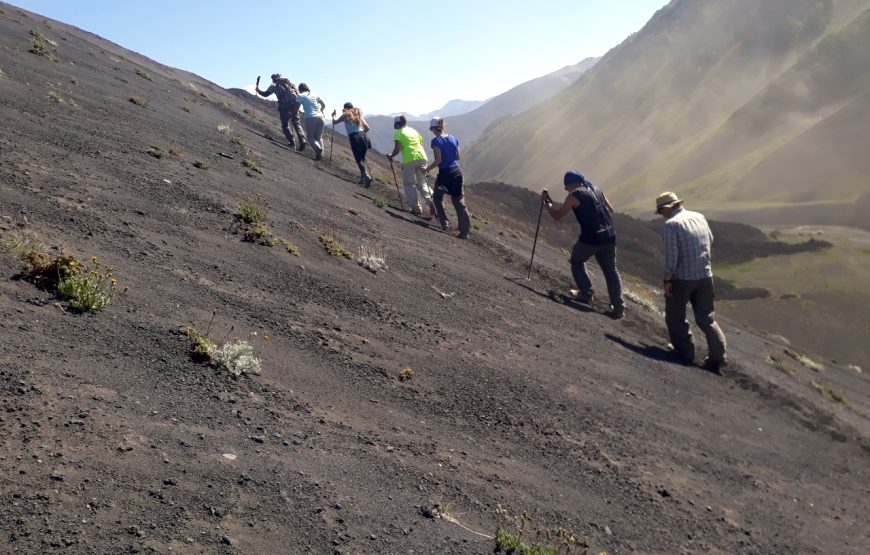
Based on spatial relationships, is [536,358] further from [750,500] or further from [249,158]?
[249,158]

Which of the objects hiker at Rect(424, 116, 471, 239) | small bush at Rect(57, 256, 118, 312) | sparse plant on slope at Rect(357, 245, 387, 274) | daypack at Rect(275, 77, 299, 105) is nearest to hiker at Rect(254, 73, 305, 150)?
daypack at Rect(275, 77, 299, 105)

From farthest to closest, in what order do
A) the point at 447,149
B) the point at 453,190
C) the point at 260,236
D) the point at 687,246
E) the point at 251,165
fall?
the point at 453,190, the point at 251,165, the point at 447,149, the point at 687,246, the point at 260,236

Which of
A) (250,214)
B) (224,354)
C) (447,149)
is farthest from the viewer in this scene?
(447,149)

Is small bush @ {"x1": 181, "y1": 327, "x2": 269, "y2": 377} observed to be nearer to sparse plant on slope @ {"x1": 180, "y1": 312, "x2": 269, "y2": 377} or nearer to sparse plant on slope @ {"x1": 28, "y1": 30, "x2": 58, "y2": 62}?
sparse plant on slope @ {"x1": 180, "y1": 312, "x2": 269, "y2": 377}

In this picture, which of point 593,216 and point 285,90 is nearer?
point 593,216

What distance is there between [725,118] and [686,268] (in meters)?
94.5

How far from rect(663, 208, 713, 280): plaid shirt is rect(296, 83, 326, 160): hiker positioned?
1064cm

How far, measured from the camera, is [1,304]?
13.0 ft

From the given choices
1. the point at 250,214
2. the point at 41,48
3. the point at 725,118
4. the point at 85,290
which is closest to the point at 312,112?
the point at 41,48

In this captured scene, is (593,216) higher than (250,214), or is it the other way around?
(593,216)

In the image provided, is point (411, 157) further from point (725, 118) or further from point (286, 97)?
point (725, 118)

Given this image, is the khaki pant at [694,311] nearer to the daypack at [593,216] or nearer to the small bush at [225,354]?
the daypack at [593,216]

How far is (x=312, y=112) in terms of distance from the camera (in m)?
16.0

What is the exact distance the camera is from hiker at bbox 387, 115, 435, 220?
484 inches
